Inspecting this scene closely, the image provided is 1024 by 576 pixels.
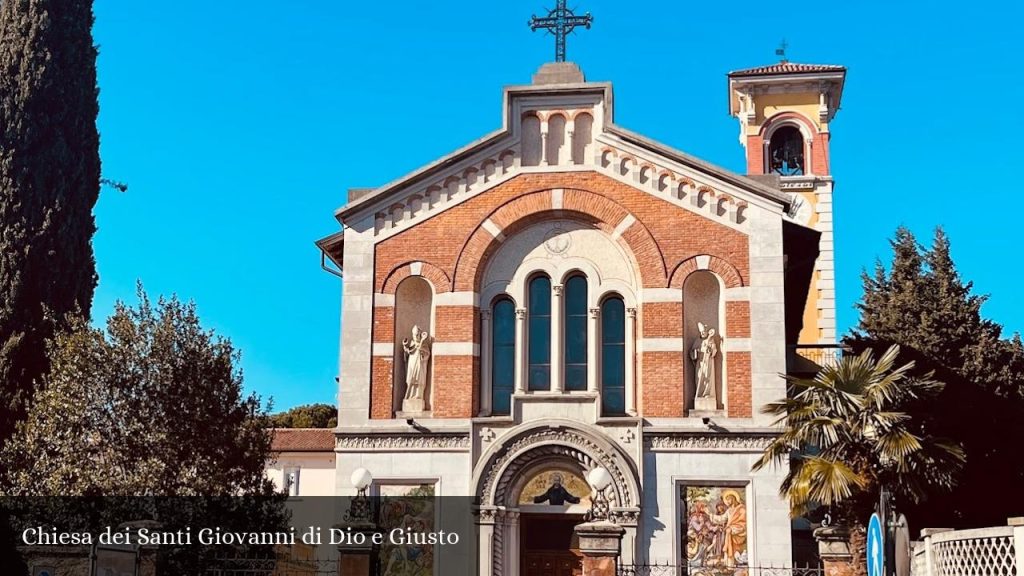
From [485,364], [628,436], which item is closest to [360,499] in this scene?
[485,364]

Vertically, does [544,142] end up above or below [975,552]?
above

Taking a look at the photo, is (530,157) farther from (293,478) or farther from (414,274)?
(293,478)

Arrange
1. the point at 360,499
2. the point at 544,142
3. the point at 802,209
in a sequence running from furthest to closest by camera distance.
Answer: the point at 802,209
the point at 544,142
the point at 360,499

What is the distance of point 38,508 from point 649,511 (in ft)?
42.4

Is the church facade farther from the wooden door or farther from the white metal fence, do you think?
the white metal fence

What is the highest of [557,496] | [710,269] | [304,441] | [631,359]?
[710,269]

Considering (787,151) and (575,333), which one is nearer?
(575,333)

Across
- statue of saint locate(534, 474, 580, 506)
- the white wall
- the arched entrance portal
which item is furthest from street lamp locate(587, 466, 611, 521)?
the white wall

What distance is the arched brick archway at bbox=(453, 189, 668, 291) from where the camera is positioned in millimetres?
24984

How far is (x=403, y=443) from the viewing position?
79.8 ft

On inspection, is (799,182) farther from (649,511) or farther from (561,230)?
(649,511)

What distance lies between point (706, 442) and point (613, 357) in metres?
2.82

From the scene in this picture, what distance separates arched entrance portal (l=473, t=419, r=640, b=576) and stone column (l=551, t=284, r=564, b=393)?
1.02 meters

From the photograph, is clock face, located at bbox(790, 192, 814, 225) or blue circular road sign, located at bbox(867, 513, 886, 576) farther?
clock face, located at bbox(790, 192, 814, 225)
